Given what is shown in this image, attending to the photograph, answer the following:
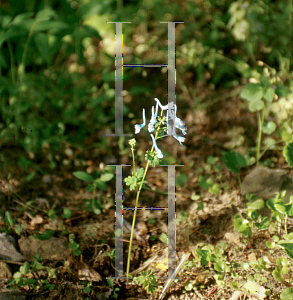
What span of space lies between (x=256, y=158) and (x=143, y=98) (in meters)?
0.86

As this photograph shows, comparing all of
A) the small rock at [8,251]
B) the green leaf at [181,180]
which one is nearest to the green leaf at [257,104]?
the green leaf at [181,180]

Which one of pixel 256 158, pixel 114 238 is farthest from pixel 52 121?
pixel 256 158

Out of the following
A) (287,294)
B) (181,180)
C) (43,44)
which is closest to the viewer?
(287,294)

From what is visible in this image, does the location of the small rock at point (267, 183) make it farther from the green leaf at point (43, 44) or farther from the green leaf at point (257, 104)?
the green leaf at point (43, 44)

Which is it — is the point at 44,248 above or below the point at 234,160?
below

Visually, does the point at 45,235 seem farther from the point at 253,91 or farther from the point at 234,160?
the point at 253,91

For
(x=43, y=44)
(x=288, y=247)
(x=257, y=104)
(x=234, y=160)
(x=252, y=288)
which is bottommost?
(x=252, y=288)

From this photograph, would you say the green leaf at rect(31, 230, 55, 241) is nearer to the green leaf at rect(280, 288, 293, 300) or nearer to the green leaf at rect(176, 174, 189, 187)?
the green leaf at rect(176, 174, 189, 187)

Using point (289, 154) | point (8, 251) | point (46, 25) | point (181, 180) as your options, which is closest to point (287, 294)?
point (289, 154)

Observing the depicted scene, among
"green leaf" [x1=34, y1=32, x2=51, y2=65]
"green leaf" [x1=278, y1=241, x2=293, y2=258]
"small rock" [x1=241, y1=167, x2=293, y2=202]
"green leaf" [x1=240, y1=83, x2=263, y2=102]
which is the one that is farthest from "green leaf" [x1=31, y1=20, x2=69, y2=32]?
"green leaf" [x1=278, y1=241, x2=293, y2=258]

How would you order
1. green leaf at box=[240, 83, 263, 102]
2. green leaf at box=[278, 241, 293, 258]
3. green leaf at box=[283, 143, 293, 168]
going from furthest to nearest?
green leaf at box=[240, 83, 263, 102] < green leaf at box=[283, 143, 293, 168] < green leaf at box=[278, 241, 293, 258]

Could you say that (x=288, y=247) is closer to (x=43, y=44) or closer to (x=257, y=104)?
(x=257, y=104)

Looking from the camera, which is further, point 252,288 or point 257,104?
point 257,104

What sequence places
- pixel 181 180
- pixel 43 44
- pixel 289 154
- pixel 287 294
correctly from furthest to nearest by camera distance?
pixel 43 44
pixel 181 180
pixel 289 154
pixel 287 294
